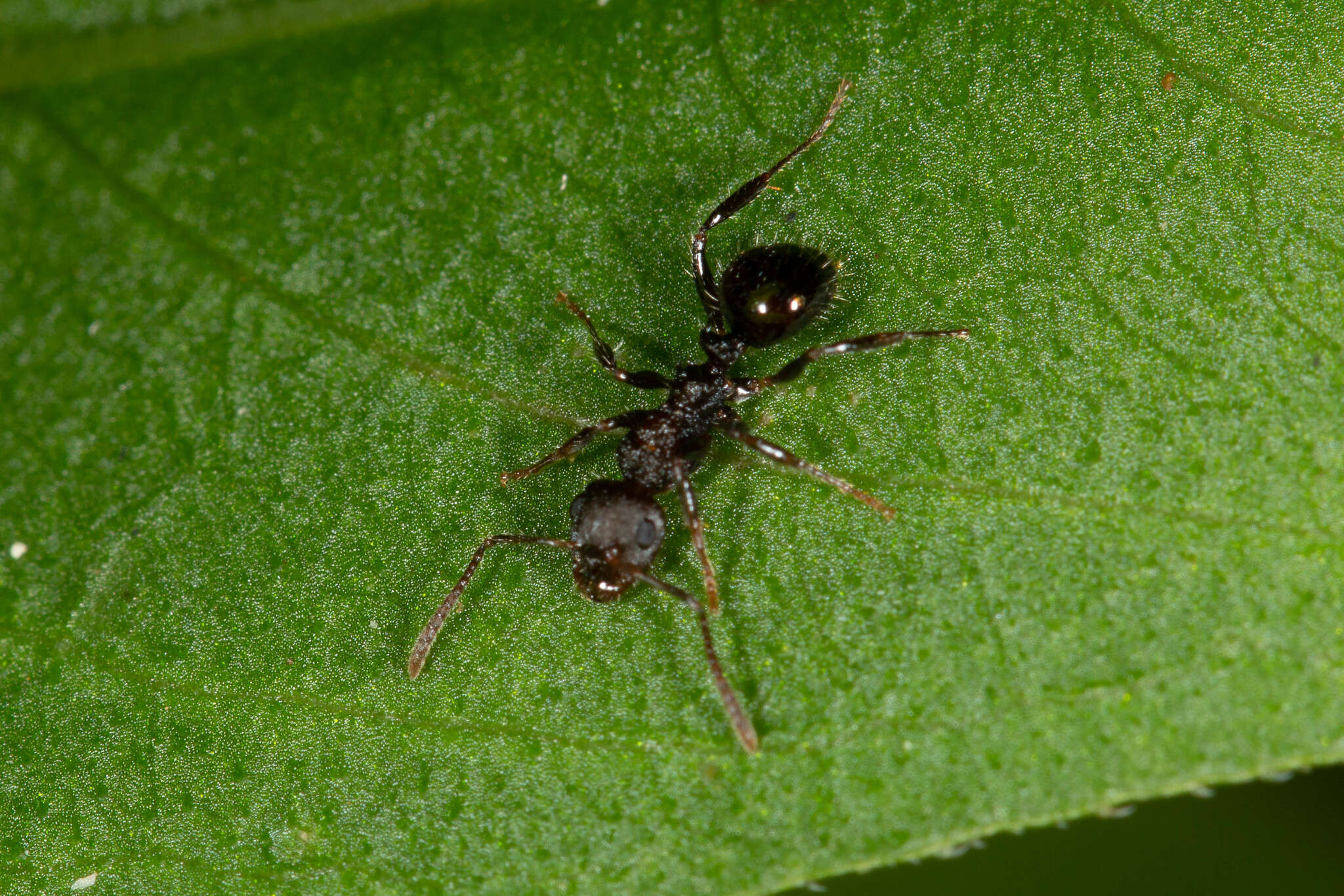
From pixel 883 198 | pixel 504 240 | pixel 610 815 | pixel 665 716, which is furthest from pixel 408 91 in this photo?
pixel 610 815

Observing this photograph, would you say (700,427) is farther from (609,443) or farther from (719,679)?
(719,679)

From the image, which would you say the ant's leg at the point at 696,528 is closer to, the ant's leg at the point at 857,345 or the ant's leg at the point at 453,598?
the ant's leg at the point at 453,598

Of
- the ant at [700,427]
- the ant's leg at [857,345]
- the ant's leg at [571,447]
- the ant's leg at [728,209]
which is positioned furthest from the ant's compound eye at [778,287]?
the ant's leg at [571,447]

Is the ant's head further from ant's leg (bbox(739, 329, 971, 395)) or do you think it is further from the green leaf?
ant's leg (bbox(739, 329, 971, 395))

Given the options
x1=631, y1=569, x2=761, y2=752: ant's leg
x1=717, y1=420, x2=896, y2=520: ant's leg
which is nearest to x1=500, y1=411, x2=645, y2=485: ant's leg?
x1=717, y1=420, x2=896, y2=520: ant's leg

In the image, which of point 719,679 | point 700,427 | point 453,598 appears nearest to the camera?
point 719,679

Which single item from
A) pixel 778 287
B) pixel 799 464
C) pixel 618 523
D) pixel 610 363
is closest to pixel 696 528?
pixel 618 523
